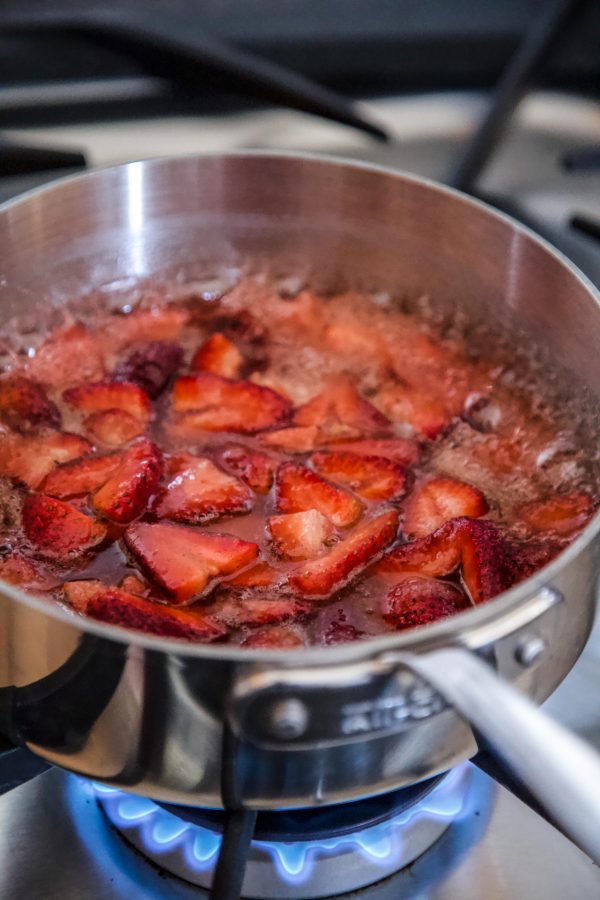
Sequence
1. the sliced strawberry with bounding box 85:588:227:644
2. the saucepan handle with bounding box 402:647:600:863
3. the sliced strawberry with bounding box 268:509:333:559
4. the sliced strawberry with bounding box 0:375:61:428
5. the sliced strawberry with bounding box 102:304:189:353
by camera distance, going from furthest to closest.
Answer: the sliced strawberry with bounding box 102:304:189:353, the sliced strawberry with bounding box 0:375:61:428, the sliced strawberry with bounding box 268:509:333:559, the sliced strawberry with bounding box 85:588:227:644, the saucepan handle with bounding box 402:647:600:863

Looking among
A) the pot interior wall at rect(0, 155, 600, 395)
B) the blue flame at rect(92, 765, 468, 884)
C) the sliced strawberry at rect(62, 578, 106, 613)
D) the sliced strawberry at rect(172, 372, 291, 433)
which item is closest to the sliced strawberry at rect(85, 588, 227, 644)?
the sliced strawberry at rect(62, 578, 106, 613)

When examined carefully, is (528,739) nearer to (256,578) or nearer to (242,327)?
(256,578)

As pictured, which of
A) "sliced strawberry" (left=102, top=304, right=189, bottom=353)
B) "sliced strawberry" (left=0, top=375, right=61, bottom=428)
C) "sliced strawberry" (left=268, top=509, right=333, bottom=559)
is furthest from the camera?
"sliced strawberry" (left=102, top=304, right=189, bottom=353)

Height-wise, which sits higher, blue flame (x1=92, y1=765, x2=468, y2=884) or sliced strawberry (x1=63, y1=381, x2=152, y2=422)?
sliced strawberry (x1=63, y1=381, x2=152, y2=422)

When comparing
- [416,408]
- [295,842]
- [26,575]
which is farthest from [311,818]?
[416,408]

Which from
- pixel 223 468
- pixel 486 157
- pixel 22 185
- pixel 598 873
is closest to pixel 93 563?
pixel 223 468

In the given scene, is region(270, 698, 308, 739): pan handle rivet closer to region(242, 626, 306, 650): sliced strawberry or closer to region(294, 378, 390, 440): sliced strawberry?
region(242, 626, 306, 650): sliced strawberry

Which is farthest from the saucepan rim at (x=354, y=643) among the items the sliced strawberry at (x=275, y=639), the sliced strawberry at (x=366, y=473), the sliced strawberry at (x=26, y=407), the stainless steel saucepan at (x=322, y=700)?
the sliced strawberry at (x=26, y=407)
